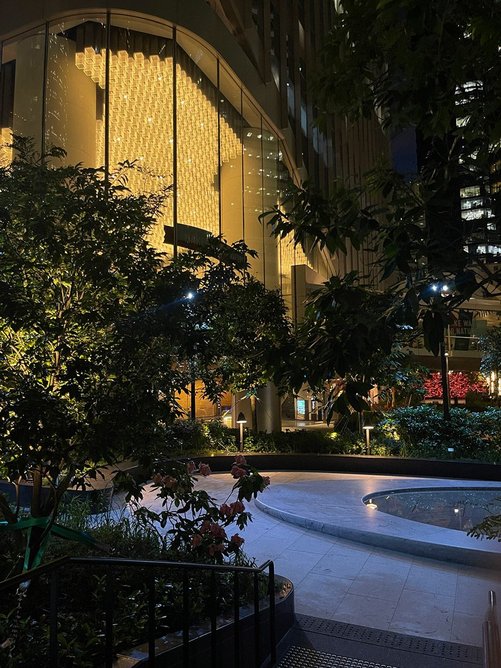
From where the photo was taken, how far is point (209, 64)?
17016 mm

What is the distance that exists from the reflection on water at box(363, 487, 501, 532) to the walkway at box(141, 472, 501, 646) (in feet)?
3.76

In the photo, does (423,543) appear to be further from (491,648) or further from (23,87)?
(23,87)

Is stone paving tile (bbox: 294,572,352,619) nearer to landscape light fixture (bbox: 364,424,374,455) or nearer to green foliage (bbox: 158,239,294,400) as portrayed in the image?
green foliage (bbox: 158,239,294,400)

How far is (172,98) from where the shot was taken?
15.6 meters

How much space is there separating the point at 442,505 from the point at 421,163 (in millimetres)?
9352

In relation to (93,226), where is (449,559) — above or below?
below

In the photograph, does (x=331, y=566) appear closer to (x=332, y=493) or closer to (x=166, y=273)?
(x=332, y=493)

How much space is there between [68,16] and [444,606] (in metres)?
15.8

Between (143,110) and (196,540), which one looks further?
(143,110)

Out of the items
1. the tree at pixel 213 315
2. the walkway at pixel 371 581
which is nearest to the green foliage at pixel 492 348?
the walkway at pixel 371 581

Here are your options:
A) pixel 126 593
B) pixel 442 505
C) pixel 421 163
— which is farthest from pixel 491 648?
pixel 442 505

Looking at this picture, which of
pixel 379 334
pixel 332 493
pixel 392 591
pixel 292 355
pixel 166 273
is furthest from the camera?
pixel 332 493

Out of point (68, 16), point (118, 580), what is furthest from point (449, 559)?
point (68, 16)

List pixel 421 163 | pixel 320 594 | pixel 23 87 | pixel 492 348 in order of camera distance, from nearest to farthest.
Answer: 1. pixel 421 163
2. pixel 320 594
3. pixel 23 87
4. pixel 492 348
